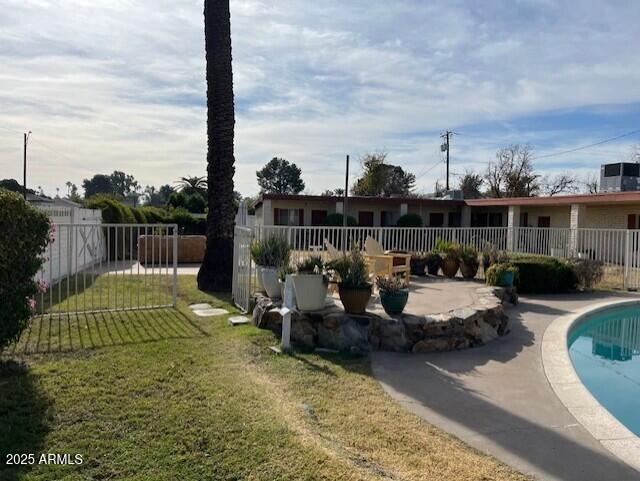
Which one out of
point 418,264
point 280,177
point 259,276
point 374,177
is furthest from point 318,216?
point 280,177

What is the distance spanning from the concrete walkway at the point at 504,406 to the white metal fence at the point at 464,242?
9.67 feet

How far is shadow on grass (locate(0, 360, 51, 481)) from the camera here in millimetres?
2982

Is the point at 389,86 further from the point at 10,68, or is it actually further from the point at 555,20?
the point at 10,68

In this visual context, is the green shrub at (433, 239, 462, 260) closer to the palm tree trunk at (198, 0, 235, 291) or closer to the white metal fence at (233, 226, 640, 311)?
the white metal fence at (233, 226, 640, 311)

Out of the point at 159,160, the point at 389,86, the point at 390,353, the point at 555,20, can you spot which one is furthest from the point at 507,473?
the point at 159,160

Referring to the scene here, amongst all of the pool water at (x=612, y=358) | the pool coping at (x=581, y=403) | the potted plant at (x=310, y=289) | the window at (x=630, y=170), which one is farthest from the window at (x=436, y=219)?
the potted plant at (x=310, y=289)

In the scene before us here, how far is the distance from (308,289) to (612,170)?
23.5m

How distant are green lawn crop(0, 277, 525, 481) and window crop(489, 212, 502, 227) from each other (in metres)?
25.0

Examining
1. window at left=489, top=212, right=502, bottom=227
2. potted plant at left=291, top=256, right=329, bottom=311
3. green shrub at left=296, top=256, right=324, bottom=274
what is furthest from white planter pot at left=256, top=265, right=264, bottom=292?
window at left=489, top=212, right=502, bottom=227

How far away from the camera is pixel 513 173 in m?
39.5

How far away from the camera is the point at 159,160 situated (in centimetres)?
2580

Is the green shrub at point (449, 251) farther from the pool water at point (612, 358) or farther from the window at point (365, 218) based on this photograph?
the window at point (365, 218)

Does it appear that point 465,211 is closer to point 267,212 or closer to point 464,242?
point 267,212

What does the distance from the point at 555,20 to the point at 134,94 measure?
33.0 ft
